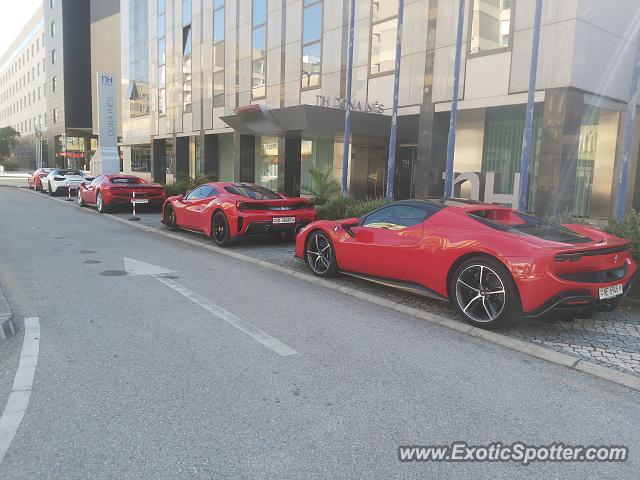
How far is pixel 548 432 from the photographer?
3203 millimetres

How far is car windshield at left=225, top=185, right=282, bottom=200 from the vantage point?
10.5m

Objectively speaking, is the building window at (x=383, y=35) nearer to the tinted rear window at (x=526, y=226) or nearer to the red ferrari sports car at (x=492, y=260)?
the red ferrari sports car at (x=492, y=260)

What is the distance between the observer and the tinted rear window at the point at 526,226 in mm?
5270

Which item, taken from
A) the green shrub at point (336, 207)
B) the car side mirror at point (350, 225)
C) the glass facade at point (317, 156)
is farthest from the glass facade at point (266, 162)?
the car side mirror at point (350, 225)

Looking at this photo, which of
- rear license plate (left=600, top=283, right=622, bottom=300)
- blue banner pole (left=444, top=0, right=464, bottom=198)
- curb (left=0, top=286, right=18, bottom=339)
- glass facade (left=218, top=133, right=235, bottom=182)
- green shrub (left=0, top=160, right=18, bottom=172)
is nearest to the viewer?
curb (left=0, top=286, right=18, bottom=339)

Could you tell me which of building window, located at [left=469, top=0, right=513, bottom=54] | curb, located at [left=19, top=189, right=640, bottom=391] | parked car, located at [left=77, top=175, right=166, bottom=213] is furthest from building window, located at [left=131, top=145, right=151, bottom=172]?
curb, located at [left=19, top=189, right=640, bottom=391]

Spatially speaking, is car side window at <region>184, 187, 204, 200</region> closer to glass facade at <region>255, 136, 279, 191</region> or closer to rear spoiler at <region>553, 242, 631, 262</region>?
rear spoiler at <region>553, 242, 631, 262</region>

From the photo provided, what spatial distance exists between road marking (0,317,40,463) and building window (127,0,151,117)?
119 feet

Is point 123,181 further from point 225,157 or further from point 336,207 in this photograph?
point 225,157

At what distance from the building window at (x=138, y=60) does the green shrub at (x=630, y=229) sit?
36.3m

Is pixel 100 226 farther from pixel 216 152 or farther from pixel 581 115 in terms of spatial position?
pixel 216 152

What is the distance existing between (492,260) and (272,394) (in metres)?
2.71

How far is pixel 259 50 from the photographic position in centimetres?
2447

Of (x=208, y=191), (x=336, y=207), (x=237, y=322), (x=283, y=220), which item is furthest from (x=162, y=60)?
(x=237, y=322)
